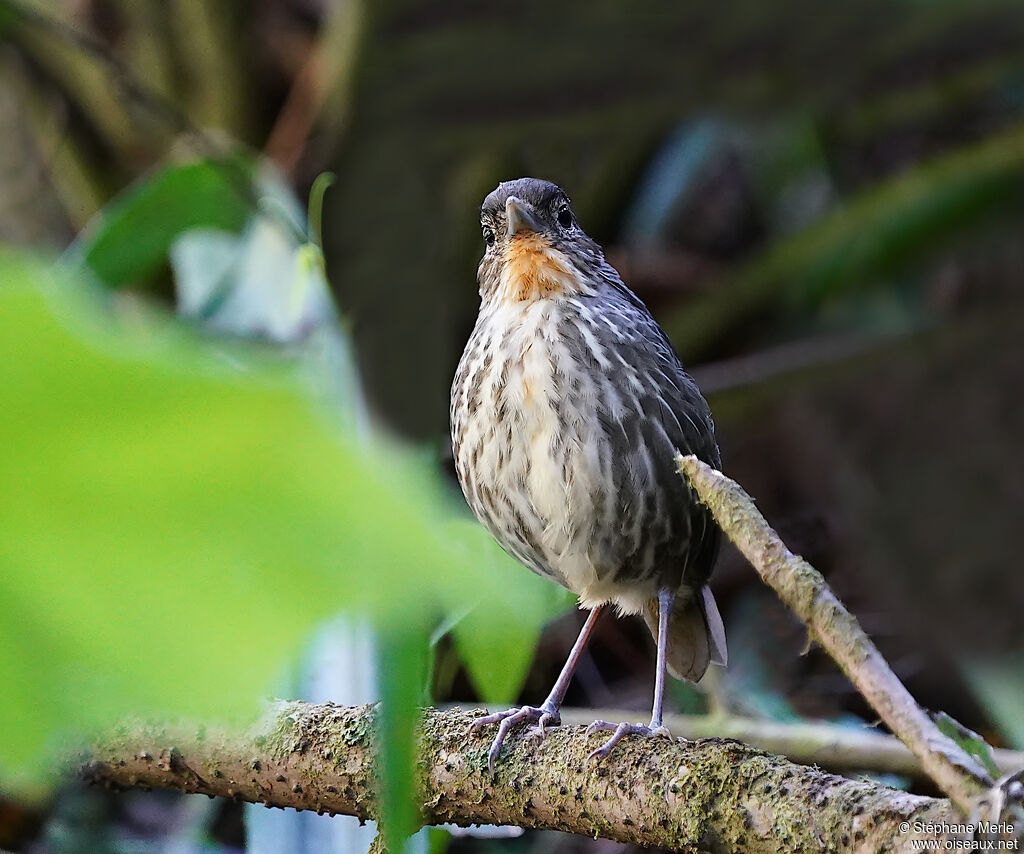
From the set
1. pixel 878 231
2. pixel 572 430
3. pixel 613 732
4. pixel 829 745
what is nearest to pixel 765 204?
pixel 878 231

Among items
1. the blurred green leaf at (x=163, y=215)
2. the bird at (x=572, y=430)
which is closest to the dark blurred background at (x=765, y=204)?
the blurred green leaf at (x=163, y=215)

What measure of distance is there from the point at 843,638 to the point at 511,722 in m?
0.76

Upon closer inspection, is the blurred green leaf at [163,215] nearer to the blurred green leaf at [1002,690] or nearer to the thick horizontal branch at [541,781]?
the thick horizontal branch at [541,781]

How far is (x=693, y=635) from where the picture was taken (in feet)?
6.13

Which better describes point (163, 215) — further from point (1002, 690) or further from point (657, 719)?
point (1002, 690)

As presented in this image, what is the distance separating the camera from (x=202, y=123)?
3.20 metres

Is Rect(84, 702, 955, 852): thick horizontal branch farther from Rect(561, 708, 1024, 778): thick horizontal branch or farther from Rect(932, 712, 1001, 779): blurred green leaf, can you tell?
Rect(561, 708, 1024, 778): thick horizontal branch

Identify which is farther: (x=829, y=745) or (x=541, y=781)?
(x=829, y=745)

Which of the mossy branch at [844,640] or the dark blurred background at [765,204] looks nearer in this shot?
the mossy branch at [844,640]

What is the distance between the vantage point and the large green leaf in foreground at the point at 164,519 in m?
0.14

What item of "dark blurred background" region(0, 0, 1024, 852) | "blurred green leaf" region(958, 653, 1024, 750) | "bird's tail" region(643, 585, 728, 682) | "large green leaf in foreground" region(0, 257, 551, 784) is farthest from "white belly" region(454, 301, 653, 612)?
"large green leaf in foreground" region(0, 257, 551, 784)

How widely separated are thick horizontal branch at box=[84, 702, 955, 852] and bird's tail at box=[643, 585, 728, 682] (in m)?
0.47

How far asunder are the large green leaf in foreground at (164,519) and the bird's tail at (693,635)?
5.54 ft

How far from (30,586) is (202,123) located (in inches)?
128
